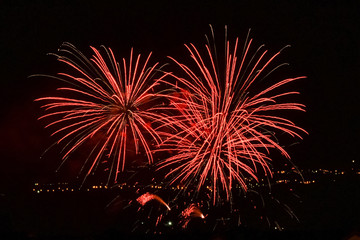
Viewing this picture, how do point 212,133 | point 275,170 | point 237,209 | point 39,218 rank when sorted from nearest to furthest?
1. point 212,133
2. point 39,218
3. point 237,209
4. point 275,170

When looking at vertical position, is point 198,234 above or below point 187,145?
below

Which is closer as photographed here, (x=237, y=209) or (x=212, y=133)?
(x=212, y=133)

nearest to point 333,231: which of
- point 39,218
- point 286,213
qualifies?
point 39,218

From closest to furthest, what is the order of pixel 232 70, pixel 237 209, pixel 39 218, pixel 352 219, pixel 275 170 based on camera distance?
1. pixel 232 70
2. pixel 39 218
3. pixel 237 209
4. pixel 352 219
5. pixel 275 170

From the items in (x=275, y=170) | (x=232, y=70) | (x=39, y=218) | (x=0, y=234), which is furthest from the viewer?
(x=275, y=170)

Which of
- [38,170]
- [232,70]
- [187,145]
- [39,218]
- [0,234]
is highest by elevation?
[38,170]

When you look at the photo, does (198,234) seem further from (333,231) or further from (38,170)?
(38,170)

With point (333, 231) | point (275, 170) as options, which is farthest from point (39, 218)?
point (275, 170)

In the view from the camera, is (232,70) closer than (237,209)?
Yes

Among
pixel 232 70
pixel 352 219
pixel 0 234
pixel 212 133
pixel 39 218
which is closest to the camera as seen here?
pixel 0 234

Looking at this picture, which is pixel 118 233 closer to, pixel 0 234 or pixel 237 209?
pixel 0 234
